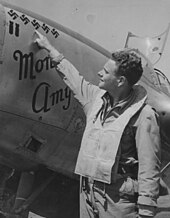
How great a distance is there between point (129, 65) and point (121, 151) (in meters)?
0.51

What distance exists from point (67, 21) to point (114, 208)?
39.7ft

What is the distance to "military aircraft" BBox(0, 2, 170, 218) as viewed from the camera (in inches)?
155

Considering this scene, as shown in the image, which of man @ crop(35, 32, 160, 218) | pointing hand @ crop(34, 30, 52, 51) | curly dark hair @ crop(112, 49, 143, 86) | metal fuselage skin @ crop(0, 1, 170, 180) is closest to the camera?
man @ crop(35, 32, 160, 218)

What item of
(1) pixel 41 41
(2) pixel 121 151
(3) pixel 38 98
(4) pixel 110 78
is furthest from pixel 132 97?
(3) pixel 38 98

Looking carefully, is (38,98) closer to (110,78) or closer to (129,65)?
(110,78)

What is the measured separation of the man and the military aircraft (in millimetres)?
1359

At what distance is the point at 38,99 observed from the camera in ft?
13.5

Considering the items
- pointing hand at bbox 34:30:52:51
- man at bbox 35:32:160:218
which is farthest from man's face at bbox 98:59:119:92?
pointing hand at bbox 34:30:52:51

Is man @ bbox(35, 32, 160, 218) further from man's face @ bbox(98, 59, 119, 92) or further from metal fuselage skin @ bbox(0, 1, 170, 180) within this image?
metal fuselage skin @ bbox(0, 1, 170, 180)

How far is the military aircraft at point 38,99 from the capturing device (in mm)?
3926

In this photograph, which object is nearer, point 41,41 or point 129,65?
point 129,65

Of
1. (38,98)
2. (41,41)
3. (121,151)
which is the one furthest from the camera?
(38,98)

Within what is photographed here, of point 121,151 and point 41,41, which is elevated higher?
point 41,41

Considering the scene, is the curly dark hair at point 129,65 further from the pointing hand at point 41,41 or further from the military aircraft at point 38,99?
the military aircraft at point 38,99
